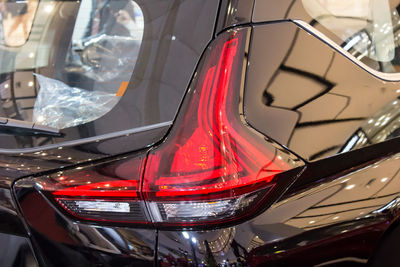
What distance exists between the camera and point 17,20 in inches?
72.1

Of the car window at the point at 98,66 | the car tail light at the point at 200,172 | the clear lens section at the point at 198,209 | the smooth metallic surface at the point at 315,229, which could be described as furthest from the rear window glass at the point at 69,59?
the smooth metallic surface at the point at 315,229

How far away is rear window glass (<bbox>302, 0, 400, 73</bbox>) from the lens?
1.33m

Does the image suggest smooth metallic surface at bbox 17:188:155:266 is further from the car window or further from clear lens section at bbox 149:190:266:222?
the car window

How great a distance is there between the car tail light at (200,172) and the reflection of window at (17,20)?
0.81 meters

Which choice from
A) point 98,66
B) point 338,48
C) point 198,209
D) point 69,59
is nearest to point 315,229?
point 198,209

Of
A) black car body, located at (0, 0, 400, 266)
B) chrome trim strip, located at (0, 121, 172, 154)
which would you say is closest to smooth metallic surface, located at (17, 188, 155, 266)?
black car body, located at (0, 0, 400, 266)

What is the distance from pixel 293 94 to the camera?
3.98 feet

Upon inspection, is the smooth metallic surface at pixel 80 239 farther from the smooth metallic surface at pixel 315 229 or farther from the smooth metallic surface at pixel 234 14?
the smooth metallic surface at pixel 234 14

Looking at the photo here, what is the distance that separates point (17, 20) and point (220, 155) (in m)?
1.16

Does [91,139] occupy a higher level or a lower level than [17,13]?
lower

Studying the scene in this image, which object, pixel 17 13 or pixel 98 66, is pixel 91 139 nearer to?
pixel 98 66

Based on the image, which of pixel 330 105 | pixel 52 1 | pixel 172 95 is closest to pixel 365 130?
pixel 330 105

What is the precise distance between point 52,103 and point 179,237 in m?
0.61

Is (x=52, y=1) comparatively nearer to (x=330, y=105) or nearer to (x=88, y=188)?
(x=88, y=188)
